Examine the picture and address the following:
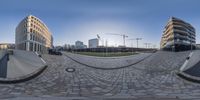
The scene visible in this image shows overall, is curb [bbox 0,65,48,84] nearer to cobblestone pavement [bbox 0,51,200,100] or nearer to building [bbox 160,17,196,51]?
cobblestone pavement [bbox 0,51,200,100]

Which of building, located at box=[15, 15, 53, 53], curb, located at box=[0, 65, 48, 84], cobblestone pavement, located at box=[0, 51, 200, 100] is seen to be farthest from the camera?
building, located at box=[15, 15, 53, 53]

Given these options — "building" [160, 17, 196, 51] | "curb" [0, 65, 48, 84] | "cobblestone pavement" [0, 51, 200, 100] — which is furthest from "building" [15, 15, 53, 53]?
"building" [160, 17, 196, 51]

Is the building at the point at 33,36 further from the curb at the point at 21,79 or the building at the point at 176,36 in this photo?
the building at the point at 176,36

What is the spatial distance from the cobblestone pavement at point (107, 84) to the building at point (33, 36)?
5.01m

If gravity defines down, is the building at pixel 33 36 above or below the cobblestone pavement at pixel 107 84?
above

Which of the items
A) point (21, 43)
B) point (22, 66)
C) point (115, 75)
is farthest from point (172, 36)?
point (22, 66)

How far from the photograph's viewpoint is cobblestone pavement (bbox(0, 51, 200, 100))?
1139 cm

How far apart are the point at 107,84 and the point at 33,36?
12.2 metres

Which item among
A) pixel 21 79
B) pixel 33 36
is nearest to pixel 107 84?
pixel 21 79

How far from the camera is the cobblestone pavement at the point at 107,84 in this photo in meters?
11.4

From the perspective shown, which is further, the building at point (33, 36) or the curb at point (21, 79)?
the building at point (33, 36)

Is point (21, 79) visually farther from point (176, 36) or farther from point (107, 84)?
point (176, 36)

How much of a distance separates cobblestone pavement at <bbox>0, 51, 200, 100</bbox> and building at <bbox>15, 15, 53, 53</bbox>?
16.4 feet

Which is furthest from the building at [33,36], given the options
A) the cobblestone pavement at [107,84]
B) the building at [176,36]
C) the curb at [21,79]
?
the building at [176,36]
